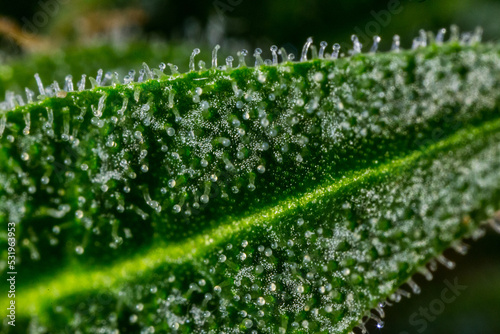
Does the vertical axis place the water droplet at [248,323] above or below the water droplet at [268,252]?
below

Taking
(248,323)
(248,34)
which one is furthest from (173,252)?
(248,34)

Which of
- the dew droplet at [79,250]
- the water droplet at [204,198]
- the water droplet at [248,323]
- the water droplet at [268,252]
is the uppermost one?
the water droplet at [204,198]

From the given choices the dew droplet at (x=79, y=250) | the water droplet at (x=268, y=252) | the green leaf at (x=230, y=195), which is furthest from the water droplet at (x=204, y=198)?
the dew droplet at (x=79, y=250)

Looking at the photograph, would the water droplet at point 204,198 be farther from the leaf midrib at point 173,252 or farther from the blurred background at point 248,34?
the blurred background at point 248,34

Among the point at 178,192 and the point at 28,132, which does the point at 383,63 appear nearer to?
the point at 178,192

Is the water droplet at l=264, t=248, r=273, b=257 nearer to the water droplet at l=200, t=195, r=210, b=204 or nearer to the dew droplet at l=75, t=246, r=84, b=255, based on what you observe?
the water droplet at l=200, t=195, r=210, b=204

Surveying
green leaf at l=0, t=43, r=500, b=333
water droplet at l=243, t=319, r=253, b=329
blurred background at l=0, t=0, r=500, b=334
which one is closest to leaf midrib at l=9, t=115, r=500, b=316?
green leaf at l=0, t=43, r=500, b=333
